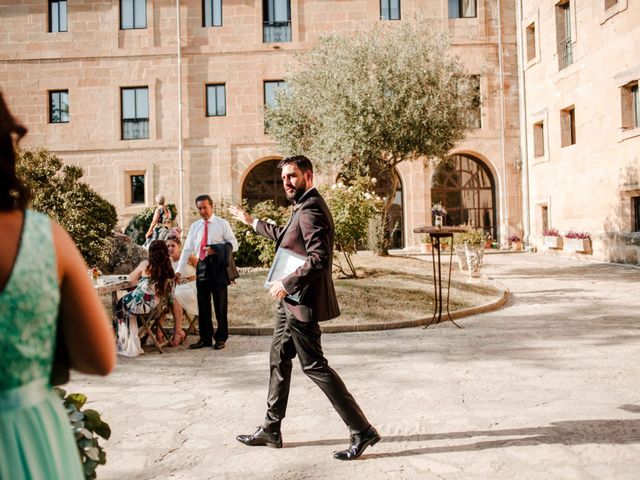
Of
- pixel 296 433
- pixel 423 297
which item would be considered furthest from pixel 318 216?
pixel 423 297

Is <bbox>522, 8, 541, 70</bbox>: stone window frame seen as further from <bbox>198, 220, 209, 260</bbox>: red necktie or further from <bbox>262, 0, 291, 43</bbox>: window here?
<bbox>198, 220, 209, 260</bbox>: red necktie

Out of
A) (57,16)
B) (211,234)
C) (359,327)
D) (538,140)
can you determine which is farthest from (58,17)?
(359,327)

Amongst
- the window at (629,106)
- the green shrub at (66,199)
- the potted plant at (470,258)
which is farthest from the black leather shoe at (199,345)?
the window at (629,106)

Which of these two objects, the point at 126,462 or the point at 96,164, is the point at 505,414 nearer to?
the point at 126,462

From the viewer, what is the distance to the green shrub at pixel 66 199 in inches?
441

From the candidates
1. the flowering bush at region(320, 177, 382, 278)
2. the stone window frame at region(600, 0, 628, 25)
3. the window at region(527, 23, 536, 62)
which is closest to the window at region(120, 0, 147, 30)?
the flowering bush at region(320, 177, 382, 278)

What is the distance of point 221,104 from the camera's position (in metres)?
24.1

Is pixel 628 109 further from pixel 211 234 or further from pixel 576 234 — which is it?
pixel 211 234

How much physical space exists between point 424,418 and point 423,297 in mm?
6606

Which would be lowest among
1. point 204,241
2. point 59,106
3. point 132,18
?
point 204,241

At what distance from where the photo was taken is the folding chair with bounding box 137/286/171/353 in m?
7.60

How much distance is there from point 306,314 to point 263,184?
20.9m

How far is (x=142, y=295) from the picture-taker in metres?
7.59

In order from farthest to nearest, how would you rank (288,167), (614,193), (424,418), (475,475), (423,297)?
(614,193), (423,297), (424,418), (288,167), (475,475)
